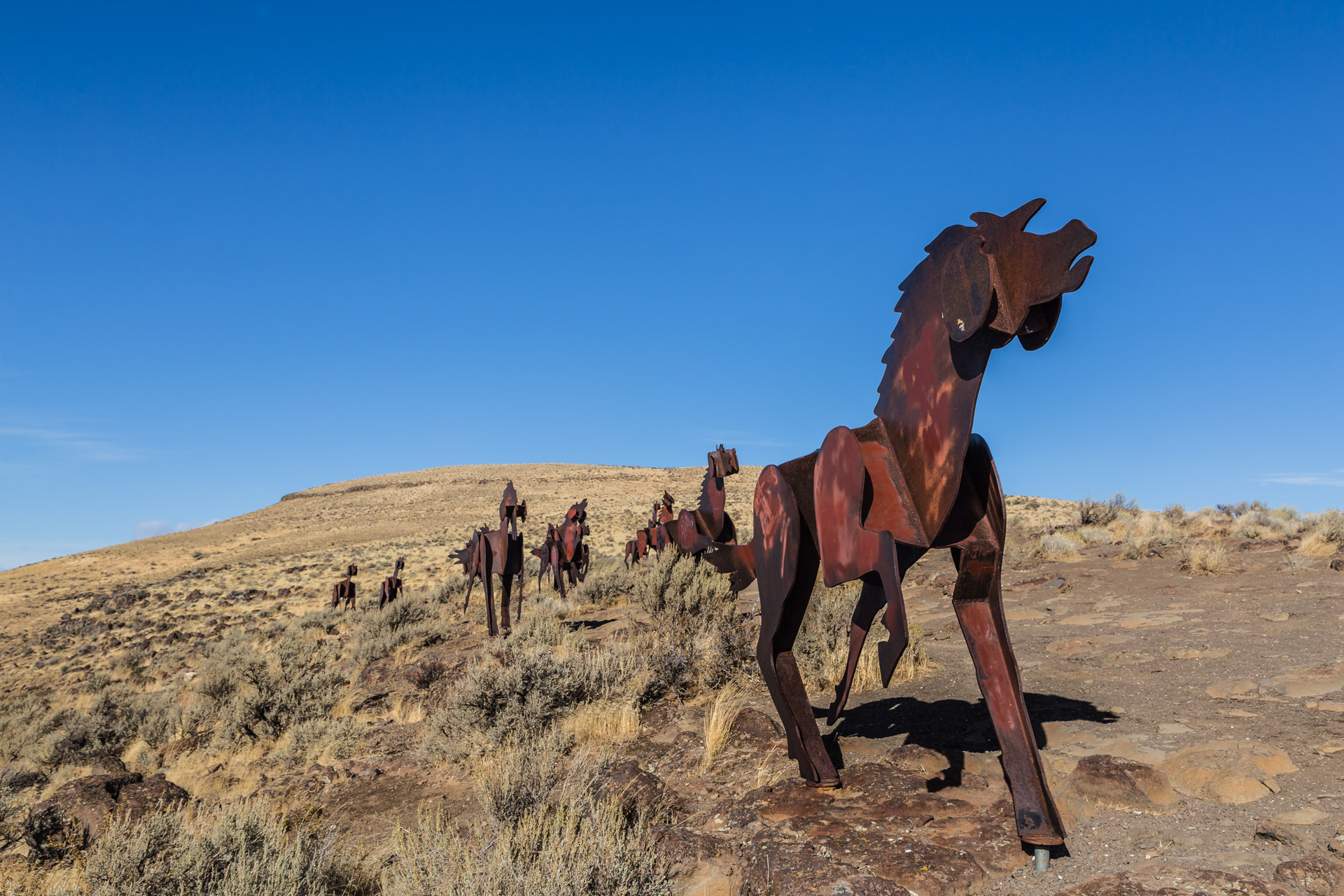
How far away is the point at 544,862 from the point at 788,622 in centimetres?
206

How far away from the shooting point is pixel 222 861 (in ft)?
12.4

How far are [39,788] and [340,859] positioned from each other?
322 inches

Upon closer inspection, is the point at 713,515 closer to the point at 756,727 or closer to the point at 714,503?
the point at 714,503

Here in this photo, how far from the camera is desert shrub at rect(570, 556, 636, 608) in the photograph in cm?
1565

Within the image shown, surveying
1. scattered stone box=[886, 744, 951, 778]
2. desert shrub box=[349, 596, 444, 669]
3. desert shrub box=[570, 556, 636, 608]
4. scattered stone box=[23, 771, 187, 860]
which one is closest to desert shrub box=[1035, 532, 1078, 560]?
desert shrub box=[570, 556, 636, 608]

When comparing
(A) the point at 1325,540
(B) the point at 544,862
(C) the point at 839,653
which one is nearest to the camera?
(B) the point at 544,862

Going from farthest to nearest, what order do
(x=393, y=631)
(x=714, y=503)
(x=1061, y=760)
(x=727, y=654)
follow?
1. (x=393, y=631)
2. (x=727, y=654)
3. (x=714, y=503)
4. (x=1061, y=760)

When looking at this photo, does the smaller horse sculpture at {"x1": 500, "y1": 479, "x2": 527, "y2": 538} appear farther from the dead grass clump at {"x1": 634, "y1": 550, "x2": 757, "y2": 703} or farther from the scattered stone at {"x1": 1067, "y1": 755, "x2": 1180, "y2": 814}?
the scattered stone at {"x1": 1067, "y1": 755, "x2": 1180, "y2": 814}

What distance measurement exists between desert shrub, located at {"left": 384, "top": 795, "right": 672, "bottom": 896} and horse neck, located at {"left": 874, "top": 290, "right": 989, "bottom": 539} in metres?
2.16

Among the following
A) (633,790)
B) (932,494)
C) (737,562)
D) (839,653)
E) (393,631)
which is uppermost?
(932,494)

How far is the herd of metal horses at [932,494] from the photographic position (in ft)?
10.1

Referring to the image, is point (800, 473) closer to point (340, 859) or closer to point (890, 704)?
point (890, 704)

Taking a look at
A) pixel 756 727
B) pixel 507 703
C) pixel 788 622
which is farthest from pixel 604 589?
pixel 788 622

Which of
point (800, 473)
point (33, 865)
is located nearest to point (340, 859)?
point (33, 865)
